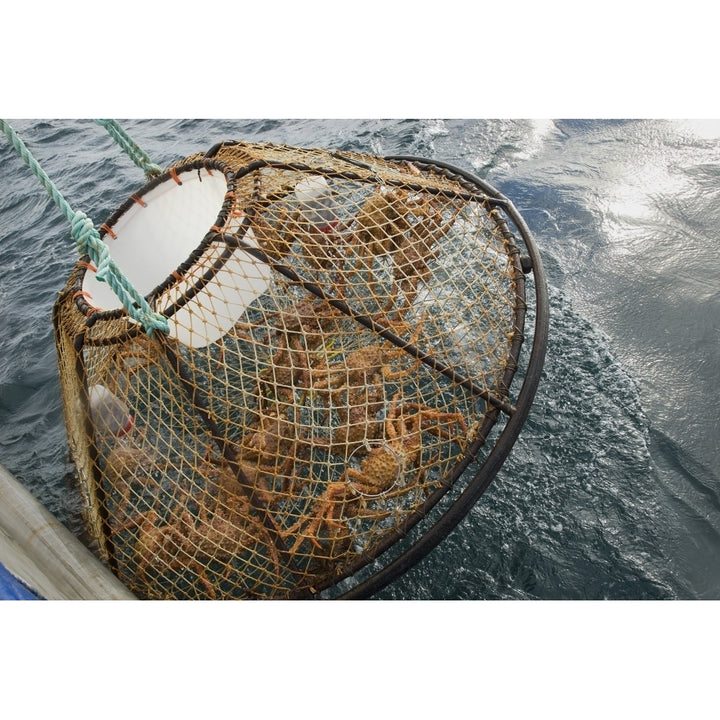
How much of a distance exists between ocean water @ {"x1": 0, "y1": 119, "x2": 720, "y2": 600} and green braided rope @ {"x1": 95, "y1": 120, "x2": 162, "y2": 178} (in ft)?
8.17

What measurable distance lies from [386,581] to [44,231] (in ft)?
21.9

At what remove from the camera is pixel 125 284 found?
2.69 metres

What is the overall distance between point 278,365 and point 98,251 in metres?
1.05

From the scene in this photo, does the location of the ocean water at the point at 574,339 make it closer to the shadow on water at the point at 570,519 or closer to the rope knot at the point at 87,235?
the shadow on water at the point at 570,519

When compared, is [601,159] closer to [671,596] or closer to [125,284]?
[671,596]

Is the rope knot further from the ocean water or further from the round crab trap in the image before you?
the ocean water

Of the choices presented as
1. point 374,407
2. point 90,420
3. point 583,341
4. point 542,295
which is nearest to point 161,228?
point 90,420

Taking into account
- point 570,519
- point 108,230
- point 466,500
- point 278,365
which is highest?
point 108,230

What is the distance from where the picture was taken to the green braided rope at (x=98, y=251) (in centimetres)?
260

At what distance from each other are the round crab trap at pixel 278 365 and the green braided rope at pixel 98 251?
12 cm

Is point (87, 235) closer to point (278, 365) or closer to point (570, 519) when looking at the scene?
point (278, 365)

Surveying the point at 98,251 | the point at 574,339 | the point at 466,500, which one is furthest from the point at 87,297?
the point at 574,339

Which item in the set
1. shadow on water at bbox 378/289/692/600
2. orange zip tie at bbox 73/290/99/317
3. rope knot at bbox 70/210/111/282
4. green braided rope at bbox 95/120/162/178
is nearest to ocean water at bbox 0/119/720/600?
shadow on water at bbox 378/289/692/600

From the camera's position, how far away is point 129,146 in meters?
3.79
